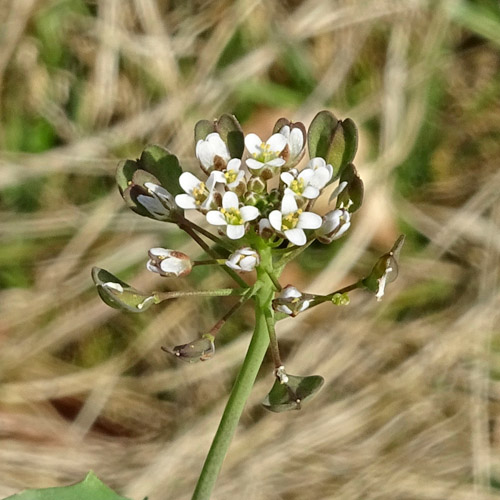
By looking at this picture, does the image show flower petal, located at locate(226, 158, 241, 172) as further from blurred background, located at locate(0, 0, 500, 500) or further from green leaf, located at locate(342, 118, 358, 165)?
blurred background, located at locate(0, 0, 500, 500)

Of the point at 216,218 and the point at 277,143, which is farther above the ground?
the point at 277,143

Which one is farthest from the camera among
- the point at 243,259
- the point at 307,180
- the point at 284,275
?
the point at 284,275

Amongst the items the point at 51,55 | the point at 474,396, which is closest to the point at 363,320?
the point at 474,396

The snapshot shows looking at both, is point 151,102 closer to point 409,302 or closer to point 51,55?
point 51,55

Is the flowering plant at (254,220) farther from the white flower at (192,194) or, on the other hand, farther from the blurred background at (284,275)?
the blurred background at (284,275)

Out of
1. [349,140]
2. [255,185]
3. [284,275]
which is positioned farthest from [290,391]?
[284,275]

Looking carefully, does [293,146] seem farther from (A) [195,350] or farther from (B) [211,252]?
(A) [195,350]

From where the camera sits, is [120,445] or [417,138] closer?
[120,445]

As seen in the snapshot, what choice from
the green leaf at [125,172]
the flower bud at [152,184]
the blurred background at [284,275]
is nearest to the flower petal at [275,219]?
the flower bud at [152,184]
